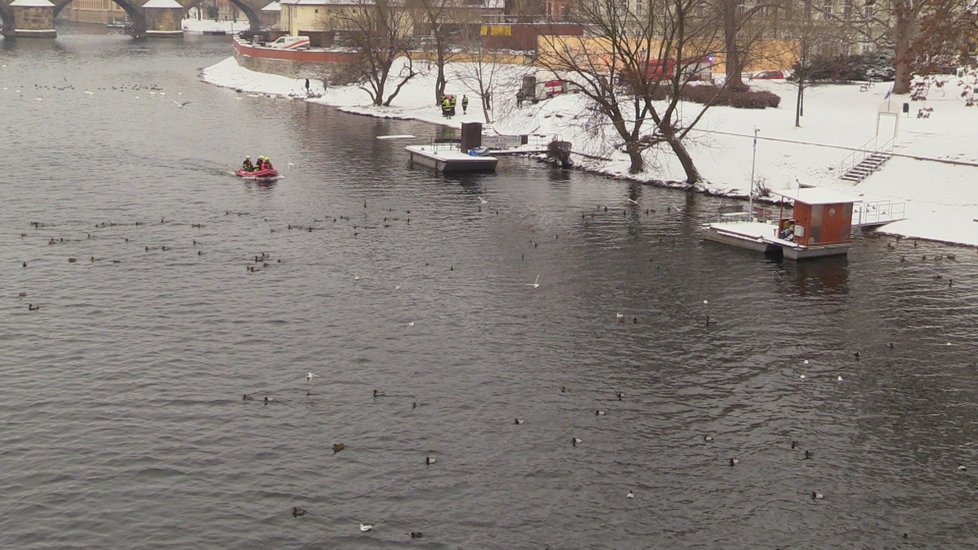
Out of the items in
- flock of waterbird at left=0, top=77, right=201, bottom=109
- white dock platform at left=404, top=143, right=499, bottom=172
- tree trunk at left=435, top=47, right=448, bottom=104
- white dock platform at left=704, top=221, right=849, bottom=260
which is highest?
tree trunk at left=435, top=47, right=448, bottom=104

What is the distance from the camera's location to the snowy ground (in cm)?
6169

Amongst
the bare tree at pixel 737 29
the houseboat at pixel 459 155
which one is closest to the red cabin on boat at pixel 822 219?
the bare tree at pixel 737 29

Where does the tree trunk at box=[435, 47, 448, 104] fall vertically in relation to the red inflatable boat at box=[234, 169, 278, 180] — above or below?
above

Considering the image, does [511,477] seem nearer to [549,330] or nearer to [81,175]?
[549,330]

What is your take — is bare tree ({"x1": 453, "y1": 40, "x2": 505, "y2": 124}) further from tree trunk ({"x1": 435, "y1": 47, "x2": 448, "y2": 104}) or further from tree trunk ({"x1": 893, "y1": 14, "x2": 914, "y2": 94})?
tree trunk ({"x1": 893, "y1": 14, "x2": 914, "y2": 94})

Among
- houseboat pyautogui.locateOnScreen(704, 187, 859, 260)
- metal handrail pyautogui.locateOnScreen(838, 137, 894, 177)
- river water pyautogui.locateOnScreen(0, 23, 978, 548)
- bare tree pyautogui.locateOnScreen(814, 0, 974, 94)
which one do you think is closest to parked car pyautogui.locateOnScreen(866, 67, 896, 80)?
bare tree pyautogui.locateOnScreen(814, 0, 974, 94)

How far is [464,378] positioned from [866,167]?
129ft

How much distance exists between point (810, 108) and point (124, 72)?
97207 mm

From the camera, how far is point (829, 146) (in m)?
72.1

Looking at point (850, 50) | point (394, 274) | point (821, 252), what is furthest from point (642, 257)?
point (850, 50)

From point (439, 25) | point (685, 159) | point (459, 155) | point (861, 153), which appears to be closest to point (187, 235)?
point (459, 155)

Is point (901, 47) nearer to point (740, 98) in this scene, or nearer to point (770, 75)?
point (740, 98)

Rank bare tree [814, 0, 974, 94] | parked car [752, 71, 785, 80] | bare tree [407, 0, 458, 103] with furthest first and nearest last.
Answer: bare tree [407, 0, 458, 103]
parked car [752, 71, 785, 80]
bare tree [814, 0, 974, 94]

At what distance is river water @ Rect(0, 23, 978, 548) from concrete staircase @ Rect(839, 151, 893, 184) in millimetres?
9550
